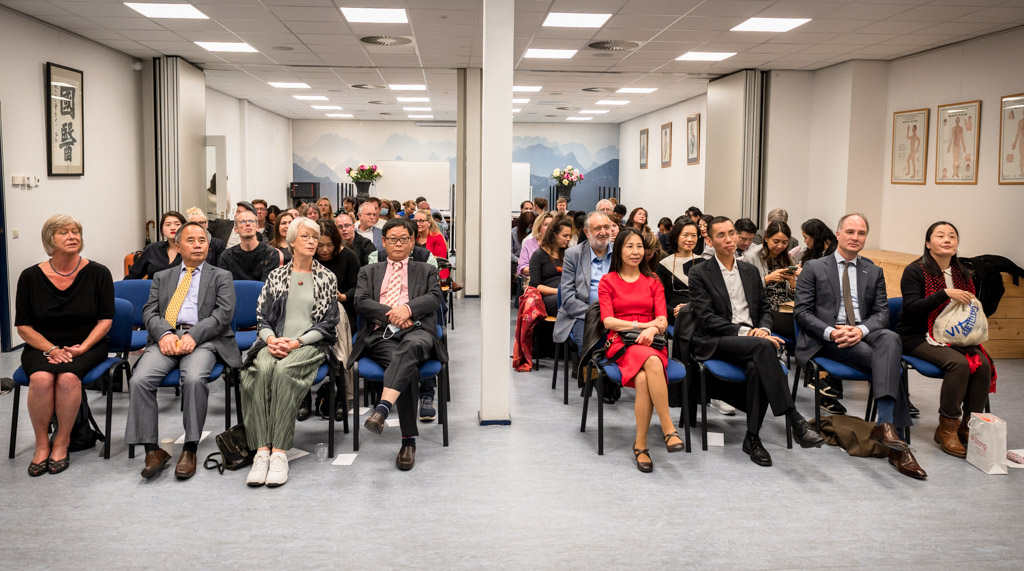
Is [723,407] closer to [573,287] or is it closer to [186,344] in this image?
[573,287]

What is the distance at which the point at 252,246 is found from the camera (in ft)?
19.8

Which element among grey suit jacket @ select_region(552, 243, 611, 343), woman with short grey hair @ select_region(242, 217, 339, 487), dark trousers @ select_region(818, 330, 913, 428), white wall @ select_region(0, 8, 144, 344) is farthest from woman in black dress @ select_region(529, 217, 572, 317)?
white wall @ select_region(0, 8, 144, 344)

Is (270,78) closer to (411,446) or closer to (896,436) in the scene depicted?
(411,446)

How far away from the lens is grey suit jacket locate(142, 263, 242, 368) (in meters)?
4.64

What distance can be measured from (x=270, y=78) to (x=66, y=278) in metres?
8.99

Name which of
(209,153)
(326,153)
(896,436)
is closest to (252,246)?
(896,436)

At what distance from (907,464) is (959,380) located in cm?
75

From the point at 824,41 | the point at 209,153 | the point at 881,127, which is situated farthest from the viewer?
the point at 209,153

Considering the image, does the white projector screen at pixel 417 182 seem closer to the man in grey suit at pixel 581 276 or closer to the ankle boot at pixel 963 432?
the man in grey suit at pixel 581 276

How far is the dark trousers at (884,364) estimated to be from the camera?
4.63 meters

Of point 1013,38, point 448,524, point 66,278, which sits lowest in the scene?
point 448,524

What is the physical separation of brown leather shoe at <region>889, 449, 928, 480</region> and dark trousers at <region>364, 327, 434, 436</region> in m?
2.74

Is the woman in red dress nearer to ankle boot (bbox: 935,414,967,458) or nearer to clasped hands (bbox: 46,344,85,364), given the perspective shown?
ankle boot (bbox: 935,414,967,458)

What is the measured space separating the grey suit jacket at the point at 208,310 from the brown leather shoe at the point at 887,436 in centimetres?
377
